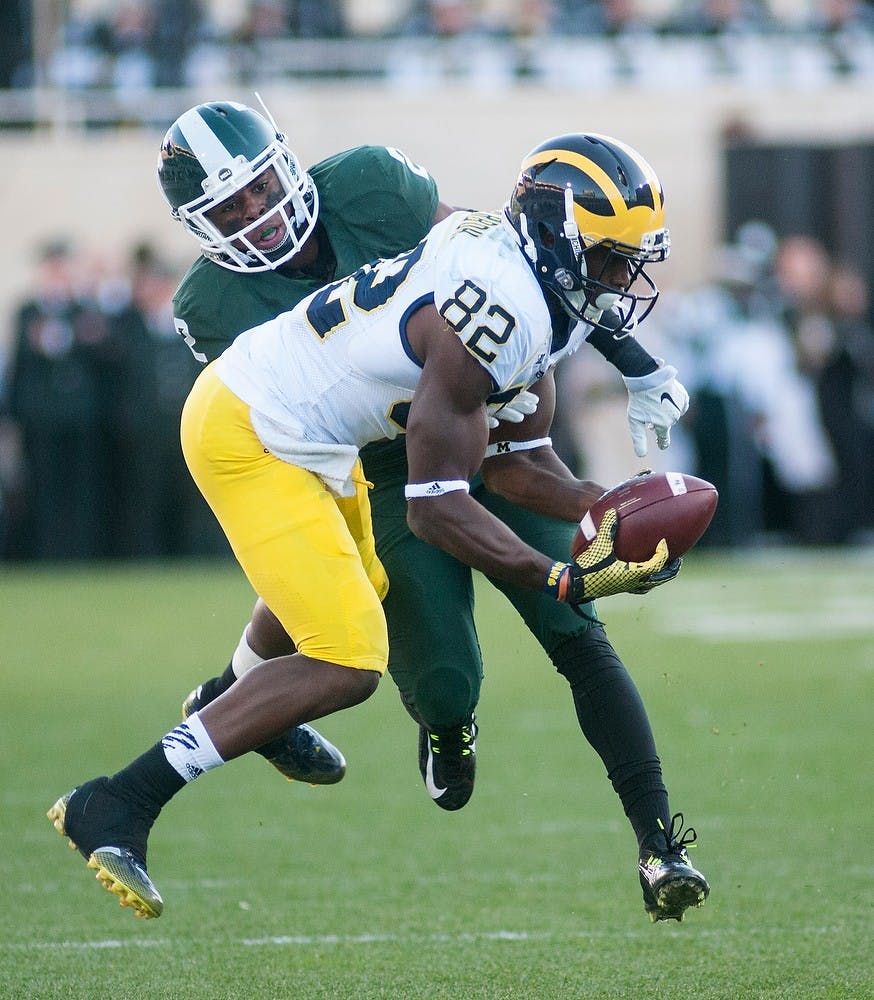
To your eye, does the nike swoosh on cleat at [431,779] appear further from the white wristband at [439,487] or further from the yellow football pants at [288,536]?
the white wristband at [439,487]

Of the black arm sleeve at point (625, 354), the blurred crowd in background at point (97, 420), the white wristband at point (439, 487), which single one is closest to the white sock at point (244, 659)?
the white wristband at point (439, 487)

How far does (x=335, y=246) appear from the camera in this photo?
4.29 m

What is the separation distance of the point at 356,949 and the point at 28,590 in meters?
7.04

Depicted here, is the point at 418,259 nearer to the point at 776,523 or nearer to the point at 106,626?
the point at 106,626

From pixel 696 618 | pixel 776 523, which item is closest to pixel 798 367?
pixel 776 523

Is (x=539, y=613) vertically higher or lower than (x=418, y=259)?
lower

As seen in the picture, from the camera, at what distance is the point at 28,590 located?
1041 cm

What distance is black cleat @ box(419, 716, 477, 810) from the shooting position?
4297 millimetres

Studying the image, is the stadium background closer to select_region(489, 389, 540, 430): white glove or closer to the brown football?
select_region(489, 389, 540, 430): white glove

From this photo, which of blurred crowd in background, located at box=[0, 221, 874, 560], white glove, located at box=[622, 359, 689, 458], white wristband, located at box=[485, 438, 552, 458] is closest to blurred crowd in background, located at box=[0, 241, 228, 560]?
blurred crowd in background, located at box=[0, 221, 874, 560]

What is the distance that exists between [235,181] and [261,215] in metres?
0.10

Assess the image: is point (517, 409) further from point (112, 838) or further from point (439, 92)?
point (439, 92)

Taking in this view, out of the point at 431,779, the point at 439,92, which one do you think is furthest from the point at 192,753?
the point at 439,92

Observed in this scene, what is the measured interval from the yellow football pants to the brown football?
1.54 ft
